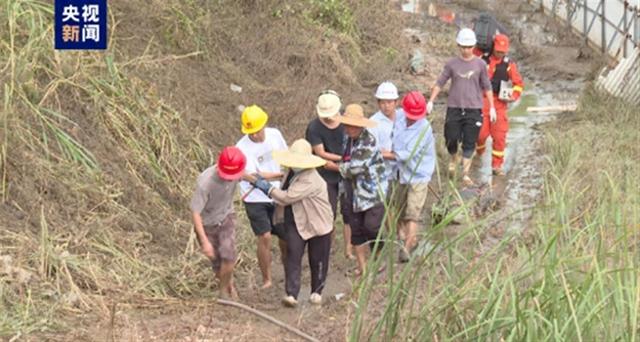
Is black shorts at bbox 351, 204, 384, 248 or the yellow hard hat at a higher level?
the yellow hard hat

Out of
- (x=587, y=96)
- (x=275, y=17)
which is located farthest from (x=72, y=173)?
(x=587, y=96)

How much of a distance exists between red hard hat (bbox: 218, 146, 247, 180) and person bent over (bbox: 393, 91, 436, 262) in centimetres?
159

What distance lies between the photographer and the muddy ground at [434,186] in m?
5.96

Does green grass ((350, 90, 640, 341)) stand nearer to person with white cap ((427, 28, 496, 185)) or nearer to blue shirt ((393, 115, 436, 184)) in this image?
blue shirt ((393, 115, 436, 184))

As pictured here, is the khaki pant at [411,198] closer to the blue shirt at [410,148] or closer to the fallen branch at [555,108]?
the blue shirt at [410,148]

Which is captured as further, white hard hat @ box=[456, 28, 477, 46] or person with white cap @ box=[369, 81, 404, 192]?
white hard hat @ box=[456, 28, 477, 46]

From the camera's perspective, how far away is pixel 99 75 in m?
9.38

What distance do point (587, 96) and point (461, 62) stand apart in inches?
165

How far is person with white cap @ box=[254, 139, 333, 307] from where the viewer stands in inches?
264

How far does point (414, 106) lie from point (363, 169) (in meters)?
0.69

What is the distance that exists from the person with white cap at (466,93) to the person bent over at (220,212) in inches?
125

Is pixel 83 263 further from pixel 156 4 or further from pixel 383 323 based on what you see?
pixel 156 4

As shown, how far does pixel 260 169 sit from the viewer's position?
23.7 ft

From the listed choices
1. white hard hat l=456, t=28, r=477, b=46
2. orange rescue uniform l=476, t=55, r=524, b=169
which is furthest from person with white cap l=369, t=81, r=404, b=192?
orange rescue uniform l=476, t=55, r=524, b=169
